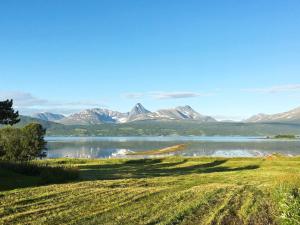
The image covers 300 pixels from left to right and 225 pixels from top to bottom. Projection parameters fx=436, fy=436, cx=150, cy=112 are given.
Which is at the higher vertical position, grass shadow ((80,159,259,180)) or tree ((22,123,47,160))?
tree ((22,123,47,160))

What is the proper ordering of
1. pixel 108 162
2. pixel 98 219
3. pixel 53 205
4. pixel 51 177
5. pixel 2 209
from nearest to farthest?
pixel 98 219 < pixel 2 209 < pixel 53 205 < pixel 51 177 < pixel 108 162

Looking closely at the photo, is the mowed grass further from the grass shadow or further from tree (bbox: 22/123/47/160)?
tree (bbox: 22/123/47/160)

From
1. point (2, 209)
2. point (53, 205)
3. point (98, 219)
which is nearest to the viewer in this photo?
point (98, 219)

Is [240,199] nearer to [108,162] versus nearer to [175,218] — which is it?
[175,218]

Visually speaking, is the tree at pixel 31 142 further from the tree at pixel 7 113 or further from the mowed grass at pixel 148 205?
the mowed grass at pixel 148 205

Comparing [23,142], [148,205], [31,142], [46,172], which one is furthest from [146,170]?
[31,142]

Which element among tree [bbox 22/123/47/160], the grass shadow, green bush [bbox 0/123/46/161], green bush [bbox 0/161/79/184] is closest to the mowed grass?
green bush [bbox 0/161/79/184]

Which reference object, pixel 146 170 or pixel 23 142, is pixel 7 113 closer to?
pixel 146 170

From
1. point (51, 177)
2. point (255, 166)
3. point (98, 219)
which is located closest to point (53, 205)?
point (98, 219)

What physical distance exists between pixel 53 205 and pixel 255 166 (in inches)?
1635

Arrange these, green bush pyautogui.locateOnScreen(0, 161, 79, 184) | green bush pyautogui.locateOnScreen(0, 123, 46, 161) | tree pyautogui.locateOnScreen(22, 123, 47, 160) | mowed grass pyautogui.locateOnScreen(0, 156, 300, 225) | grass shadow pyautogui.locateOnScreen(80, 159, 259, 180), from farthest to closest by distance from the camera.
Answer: tree pyautogui.locateOnScreen(22, 123, 47, 160) → green bush pyautogui.locateOnScreen(0, 123, 46, 161) → grass shadow pyautogui.locateOnScreen(80, 159, 259, 180) → green bush pyautogui.locateOnScreen(0, 161, 79, 184) → mowed grass pyautogui.locateOnScreen(0, 156, 300, 225)

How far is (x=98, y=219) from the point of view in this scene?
17938 millimetres

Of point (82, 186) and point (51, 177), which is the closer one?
point (82, 186)

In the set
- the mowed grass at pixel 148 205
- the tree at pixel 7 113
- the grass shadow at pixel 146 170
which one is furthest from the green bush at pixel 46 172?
the tree at pixel 7 113
